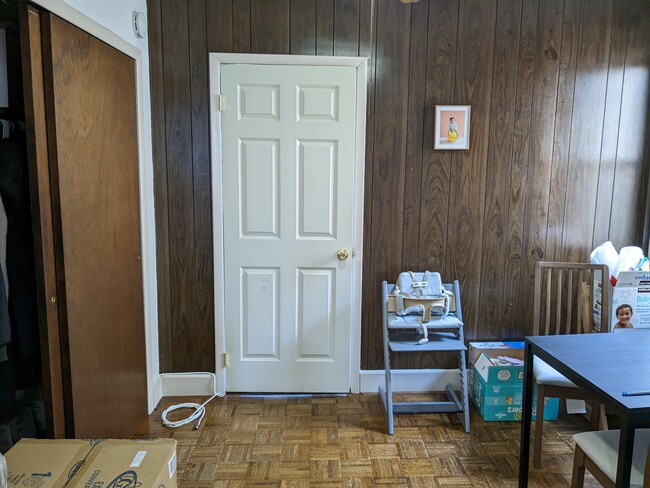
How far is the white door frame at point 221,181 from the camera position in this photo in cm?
261

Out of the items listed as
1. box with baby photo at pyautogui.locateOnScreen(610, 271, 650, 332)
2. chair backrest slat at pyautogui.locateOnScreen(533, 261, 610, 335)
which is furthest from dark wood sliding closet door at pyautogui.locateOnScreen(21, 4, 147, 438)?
box with baby photo at pyautogui.locateOnScreen(610, 271, 650, 332)

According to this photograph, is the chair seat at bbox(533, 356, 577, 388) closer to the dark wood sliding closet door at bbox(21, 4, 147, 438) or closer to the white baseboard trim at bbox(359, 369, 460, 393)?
the white baseboard trim at bbox(359, 369, 460, 393)

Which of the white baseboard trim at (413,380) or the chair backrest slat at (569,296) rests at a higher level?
the chair backrest slat at (569,296)

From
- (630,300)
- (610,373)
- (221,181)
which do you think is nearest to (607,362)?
(610,373)

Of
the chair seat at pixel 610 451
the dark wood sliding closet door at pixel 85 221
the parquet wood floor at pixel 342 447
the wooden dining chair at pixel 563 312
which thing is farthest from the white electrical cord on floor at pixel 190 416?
the chair seat at pixel 610 451

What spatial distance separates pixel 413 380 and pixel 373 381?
261 mm

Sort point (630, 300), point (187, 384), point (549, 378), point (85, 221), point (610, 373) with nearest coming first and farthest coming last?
point (610, 373), point (85, 221), point (549, 378), point (630, 300), point (187, 384)

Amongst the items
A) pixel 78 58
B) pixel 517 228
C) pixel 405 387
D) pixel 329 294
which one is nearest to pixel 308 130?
pixel 329 294

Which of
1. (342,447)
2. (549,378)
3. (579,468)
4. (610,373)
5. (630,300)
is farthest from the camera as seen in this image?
(630,300)

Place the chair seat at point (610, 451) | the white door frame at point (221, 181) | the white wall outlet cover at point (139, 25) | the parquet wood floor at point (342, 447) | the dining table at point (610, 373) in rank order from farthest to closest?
the white door frame at point (221, 181) < the white wall outlet cover at point (139, 25) < the parquet wood floor at point (342, 447) < the chair seat at point (610, 451) < the dining table at point (610, 373)

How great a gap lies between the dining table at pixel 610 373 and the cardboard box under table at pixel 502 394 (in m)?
0.66

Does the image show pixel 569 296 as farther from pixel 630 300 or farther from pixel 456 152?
pixel 456 152

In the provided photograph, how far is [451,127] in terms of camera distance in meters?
2.71

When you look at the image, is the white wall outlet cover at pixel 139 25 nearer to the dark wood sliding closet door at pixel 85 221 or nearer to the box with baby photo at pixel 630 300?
the dark wood sliding closet door at pixel 85 221
